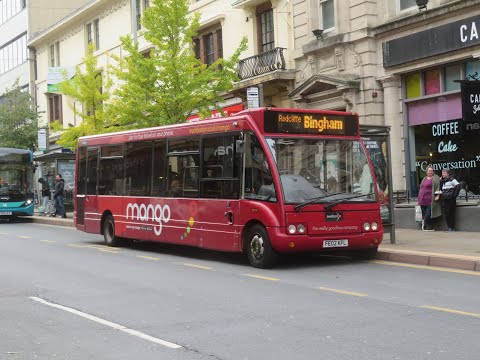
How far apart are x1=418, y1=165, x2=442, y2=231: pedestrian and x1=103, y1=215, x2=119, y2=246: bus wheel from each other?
25.4 feet

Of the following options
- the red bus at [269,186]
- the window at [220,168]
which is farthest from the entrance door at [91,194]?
the window at [220,168]

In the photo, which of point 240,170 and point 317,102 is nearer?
point 240,170

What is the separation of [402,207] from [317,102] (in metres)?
5.41

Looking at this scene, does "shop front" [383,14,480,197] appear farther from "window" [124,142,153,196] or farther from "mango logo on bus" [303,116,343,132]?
"window" [124,142,153,196]

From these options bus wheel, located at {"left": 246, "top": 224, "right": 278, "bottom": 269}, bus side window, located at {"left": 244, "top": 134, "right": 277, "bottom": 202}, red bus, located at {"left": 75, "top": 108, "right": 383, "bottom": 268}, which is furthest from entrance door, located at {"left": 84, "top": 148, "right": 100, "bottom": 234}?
bus side window, located at {"left": 244, "top": 134, "right": 277, "bottom": 202}

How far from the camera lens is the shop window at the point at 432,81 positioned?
61.2ft

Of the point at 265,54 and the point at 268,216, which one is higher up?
the point at 265,54

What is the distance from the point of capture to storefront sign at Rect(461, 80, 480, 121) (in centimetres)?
1518

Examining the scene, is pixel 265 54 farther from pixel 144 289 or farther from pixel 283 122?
pixel 144 289

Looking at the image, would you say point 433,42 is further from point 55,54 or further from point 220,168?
point 55,54

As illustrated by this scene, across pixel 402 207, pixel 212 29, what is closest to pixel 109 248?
pixel 402 207

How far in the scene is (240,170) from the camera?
1189cm

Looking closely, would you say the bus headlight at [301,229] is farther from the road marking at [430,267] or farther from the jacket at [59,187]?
the jacket at [59,187]

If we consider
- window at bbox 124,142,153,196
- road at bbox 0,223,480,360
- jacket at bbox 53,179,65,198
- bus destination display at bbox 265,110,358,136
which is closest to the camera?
road at bbox 0,223,480,360
